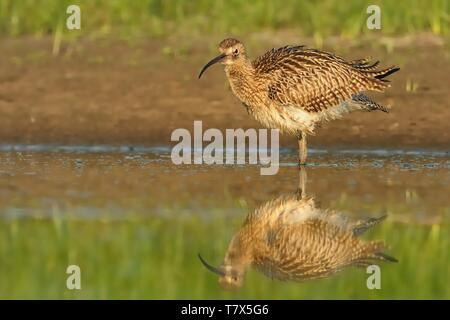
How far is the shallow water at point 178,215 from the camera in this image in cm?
897

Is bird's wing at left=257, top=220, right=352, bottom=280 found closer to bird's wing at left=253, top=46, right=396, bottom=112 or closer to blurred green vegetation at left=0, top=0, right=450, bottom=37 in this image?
bird's wing at left=253, top=46, right=396, bottom=112

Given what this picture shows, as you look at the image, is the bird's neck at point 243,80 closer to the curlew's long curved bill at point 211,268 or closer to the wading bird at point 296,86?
the wading bird at point 296,86

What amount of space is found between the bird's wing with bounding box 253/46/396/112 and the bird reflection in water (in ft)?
8.73

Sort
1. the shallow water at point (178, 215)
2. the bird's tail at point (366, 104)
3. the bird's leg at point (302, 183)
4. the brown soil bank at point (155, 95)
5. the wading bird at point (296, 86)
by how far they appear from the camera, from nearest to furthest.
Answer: the shallow water at point (178, 215), the bird's leg at point (302, 183), the wading bird at point (296, 86), the bird's tail at point (366, 104), the brown soil bank at point (155, 95)

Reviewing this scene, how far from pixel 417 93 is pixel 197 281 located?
6.94 m

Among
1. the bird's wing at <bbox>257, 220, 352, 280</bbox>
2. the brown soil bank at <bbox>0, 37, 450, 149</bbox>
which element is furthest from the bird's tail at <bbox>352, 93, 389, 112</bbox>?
the bird's wing at <bbox>257, 220, 352, 280</bbox>

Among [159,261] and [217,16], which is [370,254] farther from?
[217,16]

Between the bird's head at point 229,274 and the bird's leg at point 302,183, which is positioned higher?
the bird's leg at point 302,183

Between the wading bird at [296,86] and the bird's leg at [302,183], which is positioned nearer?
the bird's leg at [302,183]

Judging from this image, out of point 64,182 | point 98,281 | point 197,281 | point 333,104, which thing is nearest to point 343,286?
point 197,281

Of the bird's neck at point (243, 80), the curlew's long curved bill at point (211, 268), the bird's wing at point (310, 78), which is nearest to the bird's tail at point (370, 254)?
the curlew's long curved bill at point (211, 268)

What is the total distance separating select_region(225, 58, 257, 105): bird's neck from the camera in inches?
528

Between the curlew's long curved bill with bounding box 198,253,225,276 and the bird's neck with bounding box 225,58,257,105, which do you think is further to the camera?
the bird's neck with bounding box 225,58,257,105

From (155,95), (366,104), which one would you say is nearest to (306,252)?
(366,104)
